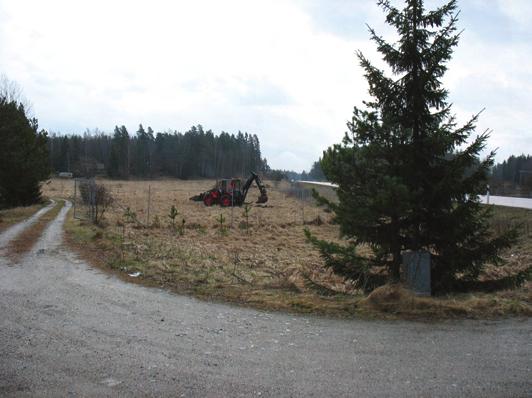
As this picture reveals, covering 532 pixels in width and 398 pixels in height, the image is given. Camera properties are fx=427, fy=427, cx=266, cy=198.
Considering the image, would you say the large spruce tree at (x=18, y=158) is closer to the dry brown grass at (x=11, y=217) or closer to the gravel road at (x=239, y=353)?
the dry brown grass at (x=11, y=217)

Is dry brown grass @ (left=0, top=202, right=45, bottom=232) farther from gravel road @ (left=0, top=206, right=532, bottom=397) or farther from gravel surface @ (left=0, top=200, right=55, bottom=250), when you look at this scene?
gravel road @ (left=0, top=206, right=532, bottom=397)

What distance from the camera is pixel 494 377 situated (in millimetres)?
4250

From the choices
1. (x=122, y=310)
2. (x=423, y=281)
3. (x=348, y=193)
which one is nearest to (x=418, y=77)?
(x=348, y=193)

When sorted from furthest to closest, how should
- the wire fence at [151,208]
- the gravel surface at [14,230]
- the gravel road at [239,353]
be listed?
1. the wire fence at [151,208]
2. the gravel surface at [14,230]
3. the gravel road at [239,353]

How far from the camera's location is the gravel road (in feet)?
13.3

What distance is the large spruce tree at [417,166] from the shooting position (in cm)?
797

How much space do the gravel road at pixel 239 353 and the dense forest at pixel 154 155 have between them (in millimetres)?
100923

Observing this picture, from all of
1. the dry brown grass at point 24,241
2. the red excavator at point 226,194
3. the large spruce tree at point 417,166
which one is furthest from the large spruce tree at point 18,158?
the large spruce tree at point 417,166

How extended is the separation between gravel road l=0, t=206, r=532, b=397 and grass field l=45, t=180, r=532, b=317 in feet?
1.86

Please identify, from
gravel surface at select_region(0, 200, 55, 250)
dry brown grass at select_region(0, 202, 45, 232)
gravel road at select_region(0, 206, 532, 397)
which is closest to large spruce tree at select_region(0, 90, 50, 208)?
dry brown grass at select_region(0, 202, 45, 232)

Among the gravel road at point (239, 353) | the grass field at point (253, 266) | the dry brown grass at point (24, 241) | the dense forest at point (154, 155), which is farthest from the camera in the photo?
the dense forest at point (154, 155)

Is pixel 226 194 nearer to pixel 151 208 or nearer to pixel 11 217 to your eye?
pixel 151 208

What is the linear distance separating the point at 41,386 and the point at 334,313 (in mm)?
4027

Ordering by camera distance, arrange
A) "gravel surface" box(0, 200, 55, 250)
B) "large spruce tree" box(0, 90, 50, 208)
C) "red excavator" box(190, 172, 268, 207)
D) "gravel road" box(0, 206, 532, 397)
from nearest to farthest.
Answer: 1. "gravel road" box(0, 206, 532, 397)
2. "gravel surface" box(0, 200, 55, 250)
3. "large spruce tree" box(0, 90, 50, 208)
4. "red excavator" box(190, 172, 268, 207)
